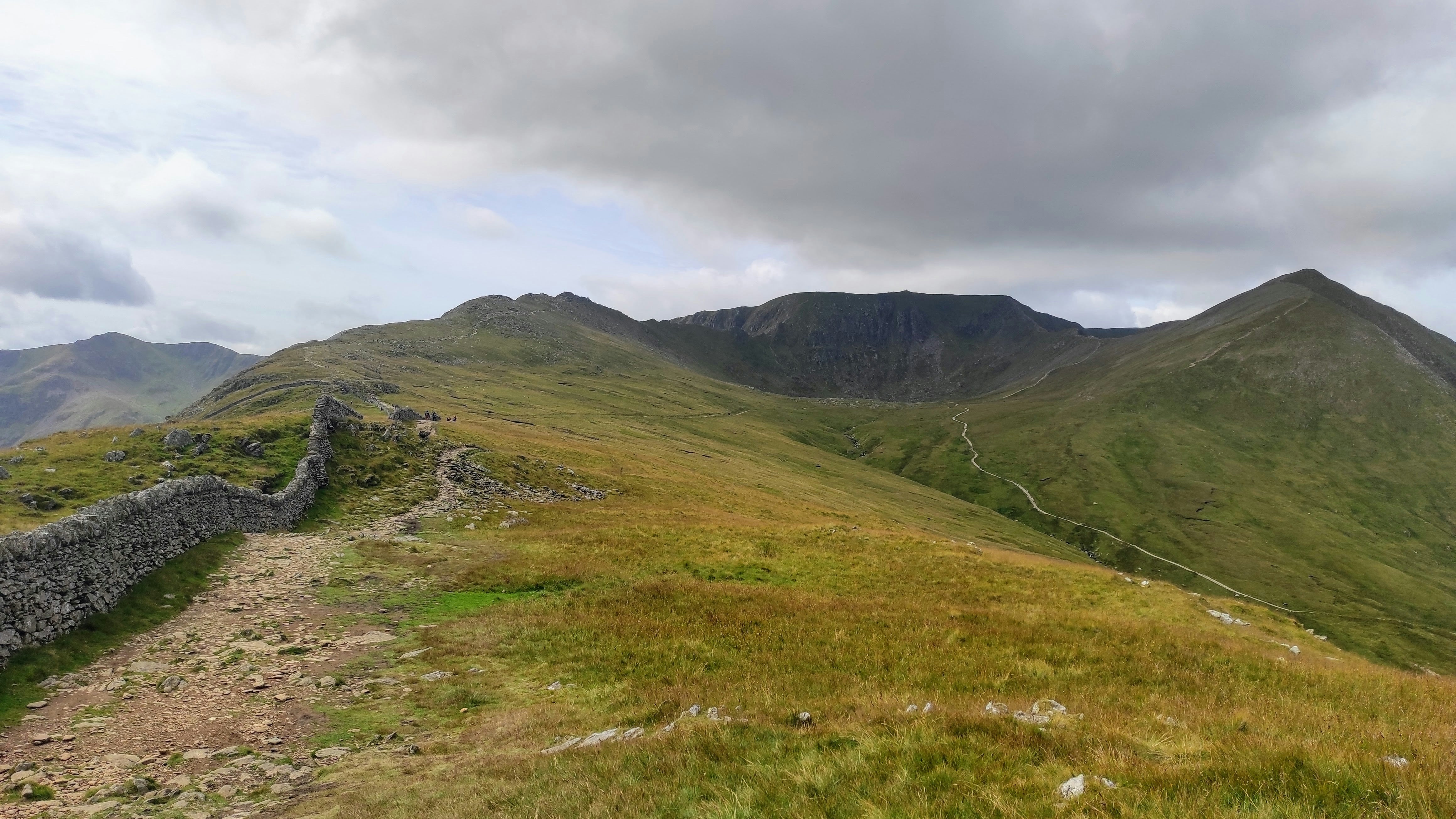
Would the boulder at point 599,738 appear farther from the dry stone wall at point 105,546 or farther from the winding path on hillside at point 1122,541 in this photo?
the winding path on hillside at point 1122,541

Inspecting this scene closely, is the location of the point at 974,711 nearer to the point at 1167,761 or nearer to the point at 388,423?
the point at 1167,761

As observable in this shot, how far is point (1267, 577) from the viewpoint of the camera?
421ft

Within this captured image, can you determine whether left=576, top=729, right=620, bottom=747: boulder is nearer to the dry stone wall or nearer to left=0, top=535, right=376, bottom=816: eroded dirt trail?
left=0, top=535, right=376, bottom=816: eroded dirt trail

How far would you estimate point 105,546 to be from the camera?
60.5 feet

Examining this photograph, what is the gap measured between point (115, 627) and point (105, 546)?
105 inches

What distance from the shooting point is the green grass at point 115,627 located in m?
13.7

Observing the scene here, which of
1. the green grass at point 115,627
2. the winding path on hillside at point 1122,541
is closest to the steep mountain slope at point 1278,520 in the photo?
the winding path on hillside at point 1122,541

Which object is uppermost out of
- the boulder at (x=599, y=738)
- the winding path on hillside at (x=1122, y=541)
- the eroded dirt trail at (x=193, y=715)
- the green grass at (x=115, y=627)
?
the boulder at (x=599, y=738)

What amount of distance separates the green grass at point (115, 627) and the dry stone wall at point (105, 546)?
25cm

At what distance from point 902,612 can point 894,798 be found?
15.2m

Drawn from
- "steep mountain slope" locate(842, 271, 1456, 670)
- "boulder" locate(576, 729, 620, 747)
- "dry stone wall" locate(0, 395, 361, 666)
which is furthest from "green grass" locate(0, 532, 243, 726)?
"steep mountain slope" locate(842, 271, 1456, 670)

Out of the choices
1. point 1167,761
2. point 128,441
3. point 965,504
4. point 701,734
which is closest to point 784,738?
point 701,734

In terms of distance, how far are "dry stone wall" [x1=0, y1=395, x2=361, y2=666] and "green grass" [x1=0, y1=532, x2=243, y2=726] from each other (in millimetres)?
252

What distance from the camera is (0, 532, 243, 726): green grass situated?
1371cm
